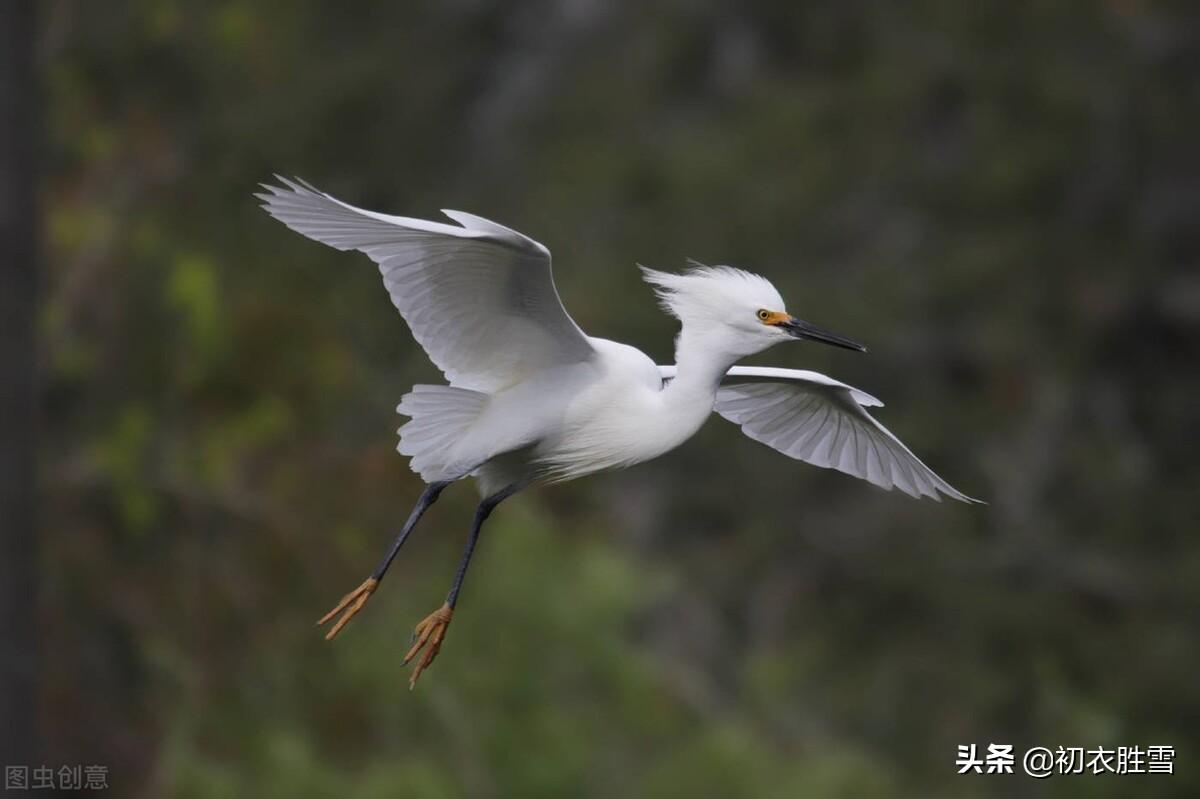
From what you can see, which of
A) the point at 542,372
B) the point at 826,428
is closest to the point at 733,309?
the point at 542,372

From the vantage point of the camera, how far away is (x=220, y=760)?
889 cm

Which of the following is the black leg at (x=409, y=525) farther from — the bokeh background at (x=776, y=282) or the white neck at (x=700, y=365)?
→ the bokeh background at (x=776, y=282)

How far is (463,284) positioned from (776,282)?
834cm

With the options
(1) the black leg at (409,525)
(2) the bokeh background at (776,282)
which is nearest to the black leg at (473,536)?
(1) the black leg at (409,525)

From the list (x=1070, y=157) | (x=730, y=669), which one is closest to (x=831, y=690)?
(x=730, y=669)

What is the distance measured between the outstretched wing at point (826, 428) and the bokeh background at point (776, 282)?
5.06 meters

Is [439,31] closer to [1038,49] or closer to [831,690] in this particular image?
[1038,49]

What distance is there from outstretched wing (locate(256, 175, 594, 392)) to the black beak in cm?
42

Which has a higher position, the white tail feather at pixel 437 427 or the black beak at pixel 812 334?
the black beak at pixel 812 334

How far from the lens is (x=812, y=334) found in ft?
13.5

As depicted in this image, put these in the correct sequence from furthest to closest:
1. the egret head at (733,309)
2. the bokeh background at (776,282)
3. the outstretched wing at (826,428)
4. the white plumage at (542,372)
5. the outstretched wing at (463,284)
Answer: the bokeh background at (776,282), the outstretched wing at (826,428), the egret head at (733,309), the white plumage at (542,372), the outstretched wing at (463,284)

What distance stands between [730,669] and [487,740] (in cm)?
366

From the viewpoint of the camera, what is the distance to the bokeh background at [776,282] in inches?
398

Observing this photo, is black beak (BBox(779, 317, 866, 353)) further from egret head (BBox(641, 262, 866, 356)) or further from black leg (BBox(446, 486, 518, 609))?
black leg (BBox(446, 486, 518, 609))
